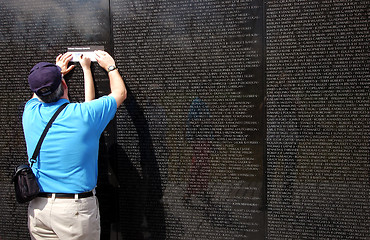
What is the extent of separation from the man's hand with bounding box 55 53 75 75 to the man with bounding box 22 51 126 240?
0.98 m

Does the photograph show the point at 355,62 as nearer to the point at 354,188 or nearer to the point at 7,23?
the point at 354,188

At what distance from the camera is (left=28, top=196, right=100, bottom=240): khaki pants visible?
2812 millimetres

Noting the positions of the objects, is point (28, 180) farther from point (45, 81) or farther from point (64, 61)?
point (64, 61)

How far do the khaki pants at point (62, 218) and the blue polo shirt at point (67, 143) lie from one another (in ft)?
0.38

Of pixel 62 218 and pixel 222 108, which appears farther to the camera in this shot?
pixel 222 108

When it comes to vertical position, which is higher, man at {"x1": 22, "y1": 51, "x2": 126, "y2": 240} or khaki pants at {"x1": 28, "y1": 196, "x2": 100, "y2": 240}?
man at {"x1": 22, "y1": 51, "x2": 126, "y2": 240}

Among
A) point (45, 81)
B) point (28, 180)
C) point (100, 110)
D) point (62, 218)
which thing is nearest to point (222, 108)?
point (100, 110)

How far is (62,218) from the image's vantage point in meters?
2.80

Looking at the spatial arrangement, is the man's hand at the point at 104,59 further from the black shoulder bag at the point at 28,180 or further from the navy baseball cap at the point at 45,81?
the black shoulder bag at the point at 28,180

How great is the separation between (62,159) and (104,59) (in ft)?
4.76

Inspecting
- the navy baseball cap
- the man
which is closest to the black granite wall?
the man

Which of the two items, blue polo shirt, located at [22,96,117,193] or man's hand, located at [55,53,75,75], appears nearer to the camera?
blue polo shirt, located at [22,96,117,193]

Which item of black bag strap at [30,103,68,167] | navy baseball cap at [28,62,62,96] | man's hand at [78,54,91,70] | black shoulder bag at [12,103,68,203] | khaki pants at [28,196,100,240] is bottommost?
khaki pants at [28,196,100,240]

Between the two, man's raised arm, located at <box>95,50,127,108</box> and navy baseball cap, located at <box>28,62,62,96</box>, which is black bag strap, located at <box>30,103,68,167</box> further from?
man's raised arm, located at <box>95,50,127,108</box>
